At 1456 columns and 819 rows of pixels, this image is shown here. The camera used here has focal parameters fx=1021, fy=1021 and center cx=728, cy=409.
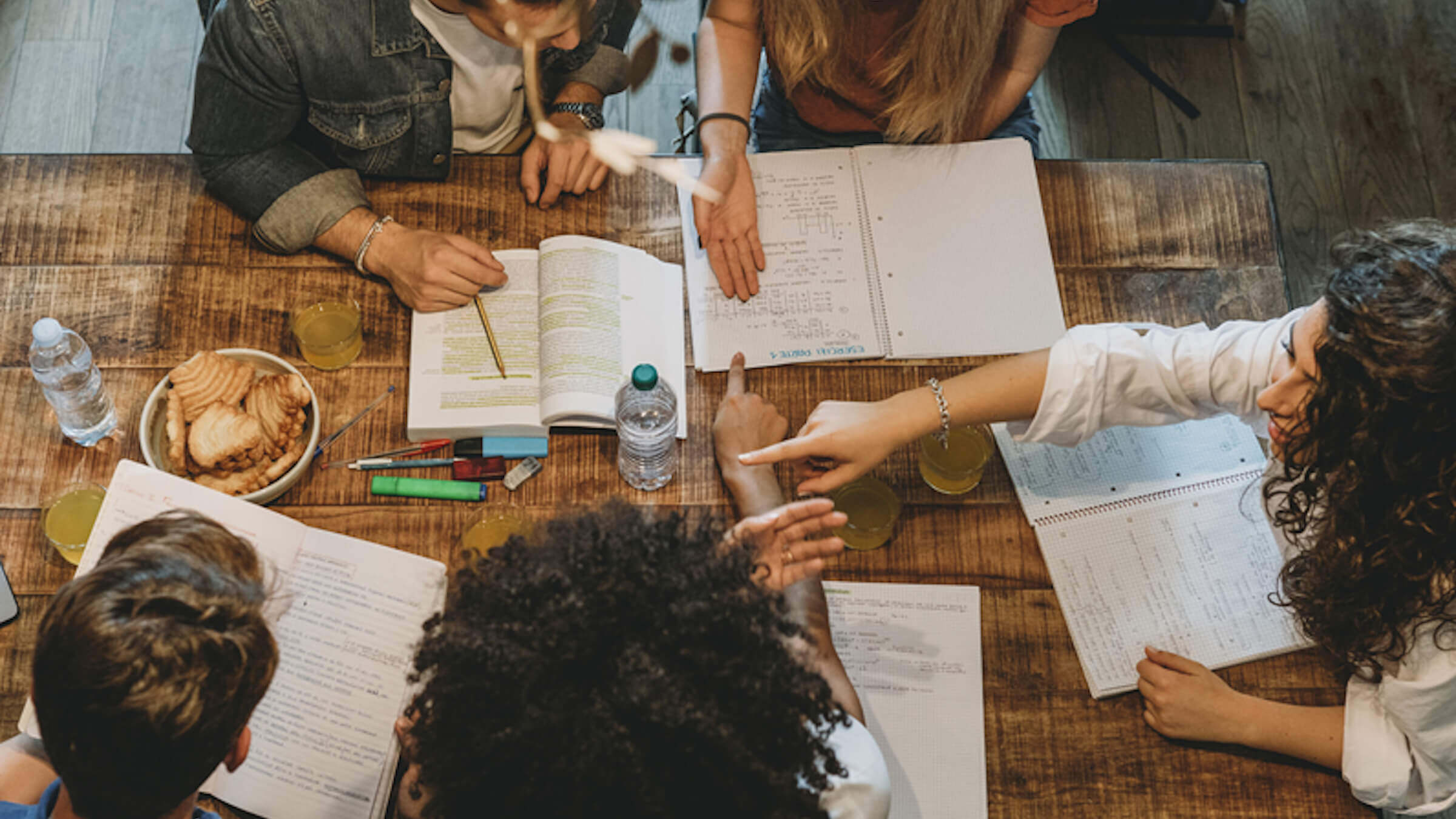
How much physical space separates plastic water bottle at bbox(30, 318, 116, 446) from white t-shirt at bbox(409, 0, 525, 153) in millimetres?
598

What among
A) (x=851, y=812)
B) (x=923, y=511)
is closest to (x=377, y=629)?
(x=851, y=812)

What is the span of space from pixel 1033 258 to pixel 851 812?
86cm

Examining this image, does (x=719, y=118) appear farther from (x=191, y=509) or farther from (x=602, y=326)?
(x=191, y=509)

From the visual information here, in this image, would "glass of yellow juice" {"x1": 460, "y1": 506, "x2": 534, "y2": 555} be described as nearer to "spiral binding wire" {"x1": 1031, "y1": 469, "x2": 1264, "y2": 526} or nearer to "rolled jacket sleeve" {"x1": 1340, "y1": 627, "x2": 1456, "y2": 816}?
"spiral binding wire" {"x1": 1031, "y1": 469, "x2": 1264, "y2": 526}

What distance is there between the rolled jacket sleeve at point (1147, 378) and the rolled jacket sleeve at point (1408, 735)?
36 centimetres

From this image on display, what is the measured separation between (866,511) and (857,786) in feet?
1.32

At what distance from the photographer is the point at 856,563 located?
1335 mm

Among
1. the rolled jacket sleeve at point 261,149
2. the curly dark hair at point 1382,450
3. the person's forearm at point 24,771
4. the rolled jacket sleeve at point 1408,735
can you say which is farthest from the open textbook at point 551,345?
the rolled jacket sleeve at point 1408,735

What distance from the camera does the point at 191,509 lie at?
4.09 feet

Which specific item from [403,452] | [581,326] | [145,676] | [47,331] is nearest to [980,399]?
[581,326]

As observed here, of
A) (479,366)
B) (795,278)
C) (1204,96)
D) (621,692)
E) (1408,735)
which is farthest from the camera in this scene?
(1204,96)

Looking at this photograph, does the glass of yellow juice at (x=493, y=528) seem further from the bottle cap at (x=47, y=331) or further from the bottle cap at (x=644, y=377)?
the bottle cap at (x=47, y=331)

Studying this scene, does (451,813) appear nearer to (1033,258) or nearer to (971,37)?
(1033,258)

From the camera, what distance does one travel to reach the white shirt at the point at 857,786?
105 centimetres
